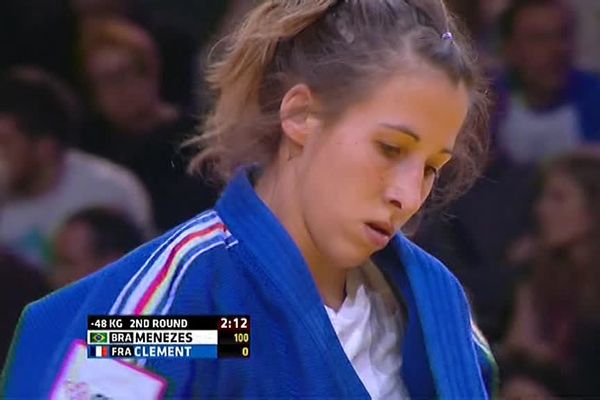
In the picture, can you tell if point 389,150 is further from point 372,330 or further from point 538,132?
point 538,132

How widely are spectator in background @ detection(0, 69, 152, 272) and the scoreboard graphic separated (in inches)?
52.2

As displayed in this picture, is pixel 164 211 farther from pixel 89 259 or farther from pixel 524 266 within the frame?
pixel 524 266

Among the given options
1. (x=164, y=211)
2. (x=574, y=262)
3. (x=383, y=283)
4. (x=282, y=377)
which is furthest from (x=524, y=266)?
(x=282, y=377)

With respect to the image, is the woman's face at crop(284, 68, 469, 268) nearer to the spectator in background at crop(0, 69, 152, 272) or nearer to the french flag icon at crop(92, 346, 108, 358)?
the french flag icon at crop(92, 346, 108, 358)

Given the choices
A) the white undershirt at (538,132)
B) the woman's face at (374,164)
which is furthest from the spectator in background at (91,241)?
the woman's face at (374,164)

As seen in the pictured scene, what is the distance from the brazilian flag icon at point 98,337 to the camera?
45.9 inches

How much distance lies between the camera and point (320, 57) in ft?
4.23

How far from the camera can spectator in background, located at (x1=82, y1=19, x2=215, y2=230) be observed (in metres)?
2.54

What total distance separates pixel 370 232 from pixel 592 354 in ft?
5.00

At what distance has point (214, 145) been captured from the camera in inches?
54.4

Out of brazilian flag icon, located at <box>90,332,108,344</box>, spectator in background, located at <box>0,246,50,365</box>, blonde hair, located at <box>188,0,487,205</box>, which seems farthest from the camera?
spectator in background, located at <box>0,246,50,365</box>

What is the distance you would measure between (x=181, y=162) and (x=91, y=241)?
0.27m

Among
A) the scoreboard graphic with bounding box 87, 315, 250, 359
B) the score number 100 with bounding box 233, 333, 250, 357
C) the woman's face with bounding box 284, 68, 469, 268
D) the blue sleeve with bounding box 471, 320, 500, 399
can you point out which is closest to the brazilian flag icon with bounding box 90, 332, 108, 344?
the scoreboard graphic with bounding box 87, 315, 250, 359

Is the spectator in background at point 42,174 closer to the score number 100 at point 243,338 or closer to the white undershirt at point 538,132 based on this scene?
the white undershirt at point 538,132
